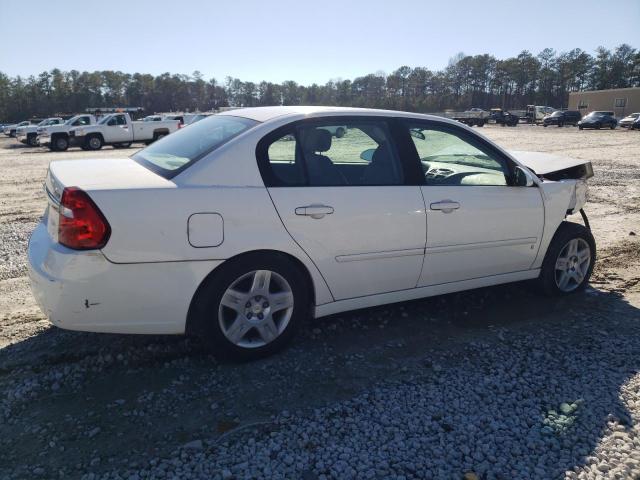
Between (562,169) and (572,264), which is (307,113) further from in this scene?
(572,264)

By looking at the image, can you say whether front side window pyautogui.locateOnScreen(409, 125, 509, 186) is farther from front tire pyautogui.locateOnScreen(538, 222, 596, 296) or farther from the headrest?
front tire pyautogui.locateOnScreen(538, 222, 596, 296)

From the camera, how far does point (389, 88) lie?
4537 inches

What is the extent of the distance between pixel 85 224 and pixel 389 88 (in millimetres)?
119430

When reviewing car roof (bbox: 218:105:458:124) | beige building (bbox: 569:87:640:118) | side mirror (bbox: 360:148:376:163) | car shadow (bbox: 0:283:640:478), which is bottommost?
car shadow (bbox: 0:283:640:478)

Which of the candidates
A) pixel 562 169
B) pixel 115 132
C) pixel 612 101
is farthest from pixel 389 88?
pixel 562 169

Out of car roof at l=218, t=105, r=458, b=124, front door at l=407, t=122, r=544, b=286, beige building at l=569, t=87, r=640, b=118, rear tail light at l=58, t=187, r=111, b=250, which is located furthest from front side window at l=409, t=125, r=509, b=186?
beige building at l=569, t=87, r=640, b=118

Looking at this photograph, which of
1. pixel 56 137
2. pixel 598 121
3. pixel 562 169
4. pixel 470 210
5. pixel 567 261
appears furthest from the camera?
pixel 598 121

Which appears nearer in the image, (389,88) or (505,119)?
(505,119)

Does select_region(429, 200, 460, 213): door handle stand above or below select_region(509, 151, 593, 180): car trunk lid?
below

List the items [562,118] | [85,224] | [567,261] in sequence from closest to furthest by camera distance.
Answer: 1. [85,224]
2. [567,261]
3. [562,118]

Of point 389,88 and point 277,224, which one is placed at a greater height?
point 389,88

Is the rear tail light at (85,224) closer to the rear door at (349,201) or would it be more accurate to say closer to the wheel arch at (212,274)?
the wheel arch at (212,274)

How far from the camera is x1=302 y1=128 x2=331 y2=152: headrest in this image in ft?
10.9

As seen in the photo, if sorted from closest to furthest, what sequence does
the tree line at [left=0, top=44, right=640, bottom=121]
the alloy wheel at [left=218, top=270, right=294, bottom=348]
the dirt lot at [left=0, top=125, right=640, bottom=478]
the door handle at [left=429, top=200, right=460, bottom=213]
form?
the dirt lot at [left=0, top=125, right=640, bottom=478] < the alloy wheel at [left=218, top=270, right=294, bottom=348] < the door handle at [left=429, top=200, right=460, bottom=213] < the tree line at [left=0, top=44, right=640, bottom=121]
